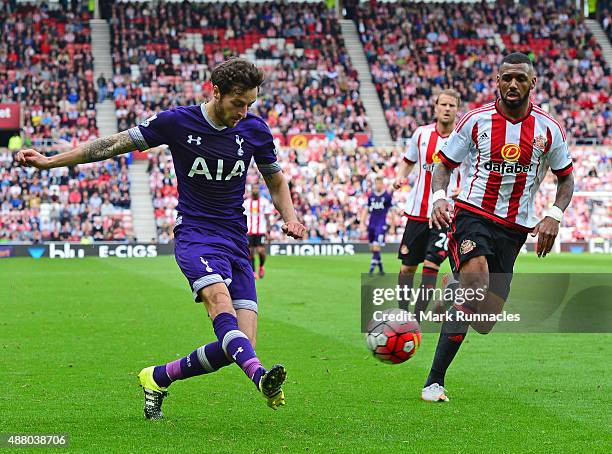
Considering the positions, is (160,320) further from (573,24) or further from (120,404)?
(573,24)

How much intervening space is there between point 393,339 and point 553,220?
4.82 feet

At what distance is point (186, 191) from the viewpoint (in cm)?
680

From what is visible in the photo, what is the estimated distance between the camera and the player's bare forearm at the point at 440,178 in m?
7.78

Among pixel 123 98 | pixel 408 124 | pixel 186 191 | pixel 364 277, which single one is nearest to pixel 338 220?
pixel 408 124

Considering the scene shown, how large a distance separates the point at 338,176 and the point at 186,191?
1339 inches

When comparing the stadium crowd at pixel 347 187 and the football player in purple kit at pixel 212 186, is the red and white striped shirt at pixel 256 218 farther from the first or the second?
the football player in purple kit at pixel 212 186

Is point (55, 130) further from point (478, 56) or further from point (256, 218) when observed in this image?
point (478, 56)

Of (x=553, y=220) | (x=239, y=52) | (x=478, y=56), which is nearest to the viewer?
(x=553, y=220)

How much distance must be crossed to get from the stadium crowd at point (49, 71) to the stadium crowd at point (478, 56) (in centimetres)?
1283

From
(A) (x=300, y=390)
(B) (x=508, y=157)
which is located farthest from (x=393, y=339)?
Result: (B) (x=508, y=157)

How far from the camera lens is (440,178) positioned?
7.82 metres

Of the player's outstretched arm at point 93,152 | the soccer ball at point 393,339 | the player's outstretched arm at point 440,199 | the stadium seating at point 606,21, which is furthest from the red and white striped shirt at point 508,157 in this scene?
the stadium seating at point 606,21

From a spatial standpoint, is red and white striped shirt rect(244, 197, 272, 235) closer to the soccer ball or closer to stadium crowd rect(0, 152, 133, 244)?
stadium crowd rect(0, 152, 133, 244)

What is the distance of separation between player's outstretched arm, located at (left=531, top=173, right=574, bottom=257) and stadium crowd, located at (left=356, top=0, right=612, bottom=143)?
118ft
